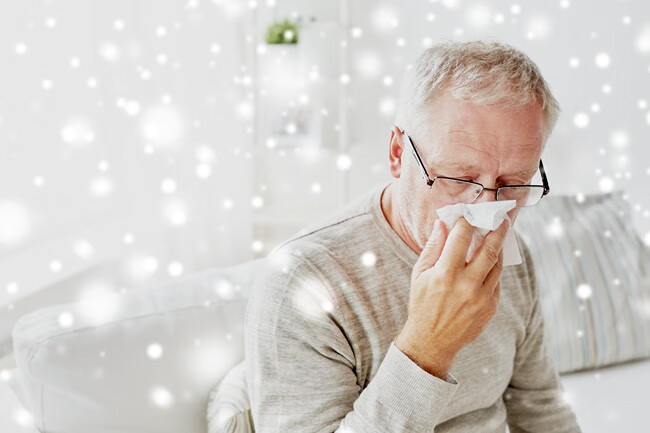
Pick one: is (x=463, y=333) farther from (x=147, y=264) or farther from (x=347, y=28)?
(x=347, y=28)

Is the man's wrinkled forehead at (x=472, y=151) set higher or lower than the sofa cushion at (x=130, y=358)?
higher

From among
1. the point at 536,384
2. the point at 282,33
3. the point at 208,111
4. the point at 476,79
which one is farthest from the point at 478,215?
the point at 282,33

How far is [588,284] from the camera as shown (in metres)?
1.75

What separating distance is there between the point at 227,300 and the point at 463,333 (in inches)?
19.6

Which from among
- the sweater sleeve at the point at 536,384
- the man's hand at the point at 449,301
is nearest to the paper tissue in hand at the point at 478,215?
the man's hand at the point at 449,301

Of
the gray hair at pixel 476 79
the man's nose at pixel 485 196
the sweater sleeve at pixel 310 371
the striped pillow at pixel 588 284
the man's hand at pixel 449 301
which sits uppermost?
the gray hair at pixel 476 79

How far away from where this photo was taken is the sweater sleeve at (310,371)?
874 mm

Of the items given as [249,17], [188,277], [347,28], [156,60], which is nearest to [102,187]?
[156,60]

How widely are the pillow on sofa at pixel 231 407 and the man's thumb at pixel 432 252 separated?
375 mm

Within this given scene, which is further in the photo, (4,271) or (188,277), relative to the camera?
(4,271)

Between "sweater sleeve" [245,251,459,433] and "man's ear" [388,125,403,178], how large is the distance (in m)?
0.21

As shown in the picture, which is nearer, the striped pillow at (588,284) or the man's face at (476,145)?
the man's face at (476,145)

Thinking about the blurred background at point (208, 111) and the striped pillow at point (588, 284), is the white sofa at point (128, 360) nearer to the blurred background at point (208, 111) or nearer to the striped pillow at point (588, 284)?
the blurred background at point (208, 111)

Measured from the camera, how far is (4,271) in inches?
62.6
